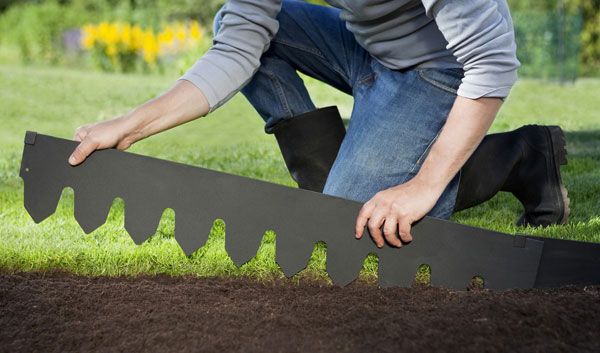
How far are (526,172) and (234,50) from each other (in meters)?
1.27

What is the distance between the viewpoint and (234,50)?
118 inches

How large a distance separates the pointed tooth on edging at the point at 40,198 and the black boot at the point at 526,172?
1.50 meters

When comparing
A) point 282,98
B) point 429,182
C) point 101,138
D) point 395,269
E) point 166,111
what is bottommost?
point 395,269

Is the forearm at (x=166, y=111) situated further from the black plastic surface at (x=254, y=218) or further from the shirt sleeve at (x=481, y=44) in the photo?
the shirt sleeve at (x=481, y=44)

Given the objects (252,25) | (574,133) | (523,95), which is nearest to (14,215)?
(252,25)

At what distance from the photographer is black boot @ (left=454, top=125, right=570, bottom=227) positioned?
325 cm

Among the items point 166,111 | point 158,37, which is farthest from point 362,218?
point 158,37

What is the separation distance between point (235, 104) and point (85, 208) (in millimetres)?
4990

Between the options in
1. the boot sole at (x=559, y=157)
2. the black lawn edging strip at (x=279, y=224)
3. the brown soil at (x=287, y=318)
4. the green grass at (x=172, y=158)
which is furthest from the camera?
the boot sole at (x=559, y=157)

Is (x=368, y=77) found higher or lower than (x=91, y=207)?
higher

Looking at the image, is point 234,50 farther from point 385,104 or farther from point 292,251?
point 292,251

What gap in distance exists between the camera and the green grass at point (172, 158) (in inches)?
118

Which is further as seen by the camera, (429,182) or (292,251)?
(292,251)

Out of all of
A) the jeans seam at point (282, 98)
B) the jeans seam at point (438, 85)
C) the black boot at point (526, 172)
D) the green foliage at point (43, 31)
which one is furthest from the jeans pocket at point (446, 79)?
the green foliage at point (43, 31)
